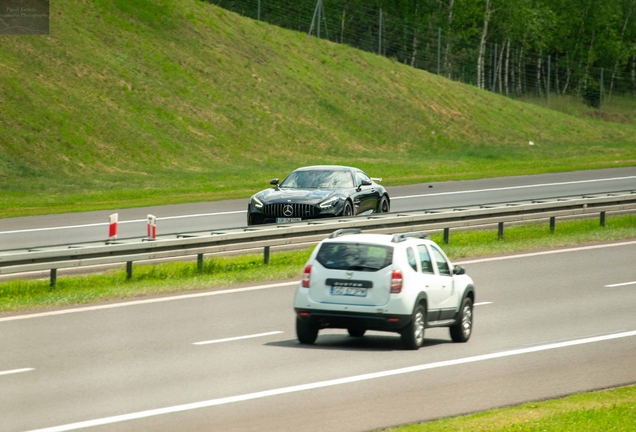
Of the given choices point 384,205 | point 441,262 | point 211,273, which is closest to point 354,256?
point 441,262

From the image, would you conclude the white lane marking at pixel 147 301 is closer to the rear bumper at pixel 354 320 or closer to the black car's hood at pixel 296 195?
the rear bumper at pixel 354 320

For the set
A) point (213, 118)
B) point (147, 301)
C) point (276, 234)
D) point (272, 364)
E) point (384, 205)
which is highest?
point (213, 118)

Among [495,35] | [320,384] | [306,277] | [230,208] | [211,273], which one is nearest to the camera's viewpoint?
[320,384]

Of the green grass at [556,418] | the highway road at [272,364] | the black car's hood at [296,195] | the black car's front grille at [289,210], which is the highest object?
the black car's hood at [296,195]

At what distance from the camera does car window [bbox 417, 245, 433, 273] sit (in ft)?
44.8

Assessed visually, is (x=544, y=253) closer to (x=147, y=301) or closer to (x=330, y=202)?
(x=330, y=202)

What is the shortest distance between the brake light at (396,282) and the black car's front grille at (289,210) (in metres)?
10.4

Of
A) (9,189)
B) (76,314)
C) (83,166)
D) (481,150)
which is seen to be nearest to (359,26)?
(481,150)

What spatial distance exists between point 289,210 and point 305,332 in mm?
10081

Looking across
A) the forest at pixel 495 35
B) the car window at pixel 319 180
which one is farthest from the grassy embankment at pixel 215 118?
the forest at pixel 495 35

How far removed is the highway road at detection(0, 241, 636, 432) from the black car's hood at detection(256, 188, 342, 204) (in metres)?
5.40

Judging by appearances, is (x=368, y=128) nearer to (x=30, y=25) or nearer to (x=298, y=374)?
(x=30, y=25)

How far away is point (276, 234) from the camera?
68.2ft

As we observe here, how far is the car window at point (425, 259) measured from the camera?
13641 millimetres
